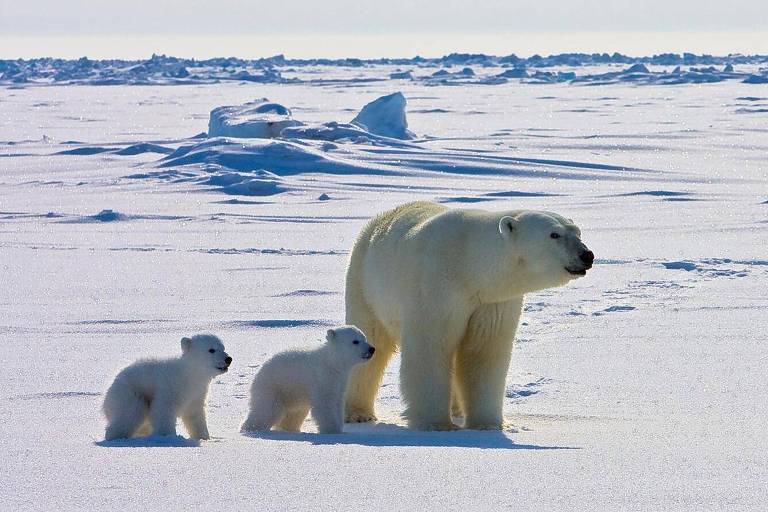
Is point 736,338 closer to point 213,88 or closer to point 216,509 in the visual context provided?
Answer: point 216,509

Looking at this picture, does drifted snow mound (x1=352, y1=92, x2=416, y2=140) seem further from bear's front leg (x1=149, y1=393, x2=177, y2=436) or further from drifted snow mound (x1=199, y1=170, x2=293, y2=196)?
bear's front leg (x1=149, y1=393, x2=177, y2=436)

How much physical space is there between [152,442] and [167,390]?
0.32m

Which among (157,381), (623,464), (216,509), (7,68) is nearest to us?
(216,509)

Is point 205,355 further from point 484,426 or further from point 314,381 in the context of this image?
point 484,426

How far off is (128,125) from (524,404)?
20955mm

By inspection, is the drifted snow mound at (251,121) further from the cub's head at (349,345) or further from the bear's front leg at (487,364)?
the cub's head at (349,345)

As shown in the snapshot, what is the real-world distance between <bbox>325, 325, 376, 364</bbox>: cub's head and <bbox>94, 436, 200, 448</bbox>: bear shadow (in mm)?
724

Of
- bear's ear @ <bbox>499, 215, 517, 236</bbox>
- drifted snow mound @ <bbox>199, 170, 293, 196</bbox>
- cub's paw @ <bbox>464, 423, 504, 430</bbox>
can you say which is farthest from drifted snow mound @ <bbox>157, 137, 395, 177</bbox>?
bear's ear @ <bbox>499, 215, 517, 236</bbox>

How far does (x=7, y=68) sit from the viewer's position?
5838 cm

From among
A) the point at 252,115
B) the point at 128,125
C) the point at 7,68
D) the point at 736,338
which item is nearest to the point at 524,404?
the point at 736,338

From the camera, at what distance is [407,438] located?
4.30 m

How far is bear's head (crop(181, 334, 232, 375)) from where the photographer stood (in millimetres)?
4266

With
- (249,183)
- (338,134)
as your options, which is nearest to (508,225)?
(249,183)

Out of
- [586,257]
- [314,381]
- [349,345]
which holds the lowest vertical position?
[314,381]
